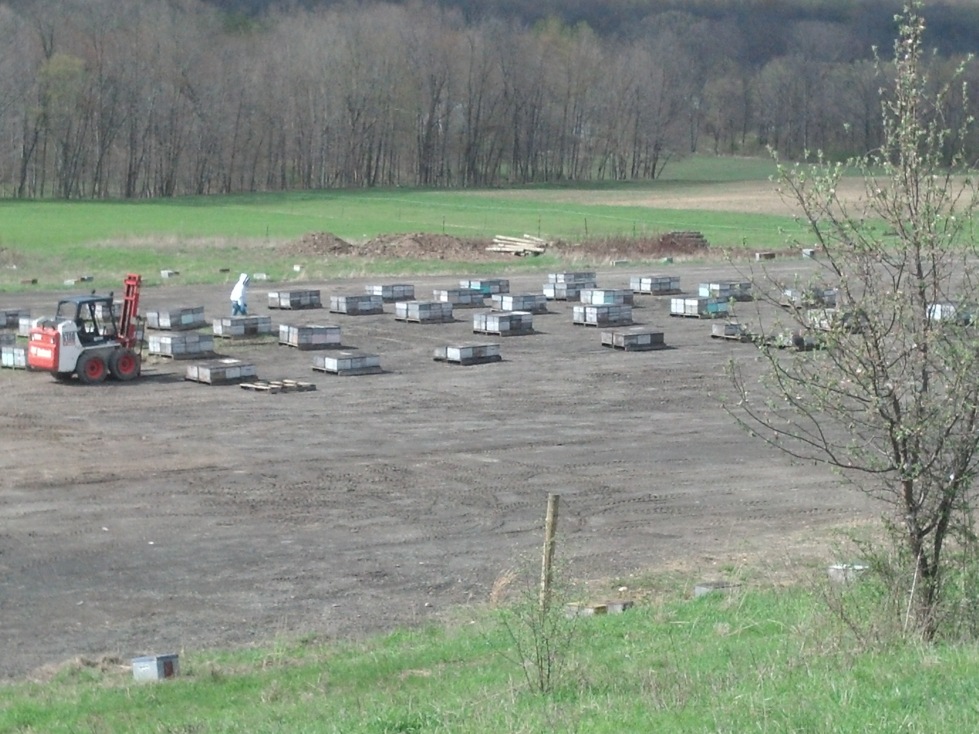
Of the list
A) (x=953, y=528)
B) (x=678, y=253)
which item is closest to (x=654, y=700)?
(x=953, y=528)

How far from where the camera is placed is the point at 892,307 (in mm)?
9219

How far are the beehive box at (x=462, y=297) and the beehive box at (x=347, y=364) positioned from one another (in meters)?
11.5

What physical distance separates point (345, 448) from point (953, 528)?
14.7 m

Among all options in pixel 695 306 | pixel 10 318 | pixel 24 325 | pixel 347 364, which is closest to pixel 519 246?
pixel 695 306

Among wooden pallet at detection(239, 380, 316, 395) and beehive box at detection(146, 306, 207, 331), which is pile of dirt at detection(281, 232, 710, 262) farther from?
wooden pallet at detection(239, 380, 316, 395)

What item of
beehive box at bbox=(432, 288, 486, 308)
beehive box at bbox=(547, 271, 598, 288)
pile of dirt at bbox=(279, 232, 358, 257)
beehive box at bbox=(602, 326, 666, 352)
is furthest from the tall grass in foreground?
pile of dirt at bbox=(279, 232, 358, 257)

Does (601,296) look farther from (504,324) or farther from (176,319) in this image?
(176,319)

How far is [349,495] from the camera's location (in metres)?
19.9

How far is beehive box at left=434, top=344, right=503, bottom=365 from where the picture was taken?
32062 mm

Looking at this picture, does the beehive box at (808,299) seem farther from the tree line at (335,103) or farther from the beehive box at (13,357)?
the tree line at (335,103)

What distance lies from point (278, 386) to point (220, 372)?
4.80ft

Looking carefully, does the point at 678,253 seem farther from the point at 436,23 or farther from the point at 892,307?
the point at 436,23

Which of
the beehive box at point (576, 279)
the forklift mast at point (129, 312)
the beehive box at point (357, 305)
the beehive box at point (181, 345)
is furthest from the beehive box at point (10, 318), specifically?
the beehive box at point (576, 279)

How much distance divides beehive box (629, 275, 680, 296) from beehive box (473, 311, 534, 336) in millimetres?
9264
